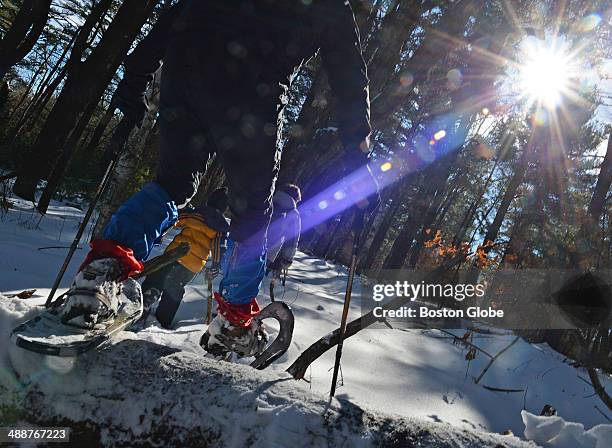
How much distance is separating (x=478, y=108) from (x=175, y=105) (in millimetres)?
10950

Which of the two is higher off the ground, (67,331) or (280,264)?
(280,264)

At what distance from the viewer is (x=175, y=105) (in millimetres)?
1651

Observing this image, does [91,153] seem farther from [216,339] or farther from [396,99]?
[216,339]

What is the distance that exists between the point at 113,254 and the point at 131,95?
805 millimetres

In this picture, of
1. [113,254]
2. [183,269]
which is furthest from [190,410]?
[183,269]

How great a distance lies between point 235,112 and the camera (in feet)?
4.91

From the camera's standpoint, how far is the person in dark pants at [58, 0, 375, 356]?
149cm


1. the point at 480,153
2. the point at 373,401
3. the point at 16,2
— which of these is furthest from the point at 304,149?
the point at 480,153

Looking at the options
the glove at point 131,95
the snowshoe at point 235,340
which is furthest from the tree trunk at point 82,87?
the snowshoe at point 235,340

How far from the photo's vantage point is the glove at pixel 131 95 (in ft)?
5.98

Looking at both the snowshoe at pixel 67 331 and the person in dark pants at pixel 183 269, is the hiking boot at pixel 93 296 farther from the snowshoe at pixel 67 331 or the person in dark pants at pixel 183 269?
the person in dark pants at pixel 183 269

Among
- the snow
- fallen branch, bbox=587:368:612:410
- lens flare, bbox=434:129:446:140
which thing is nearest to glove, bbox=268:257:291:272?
the snow

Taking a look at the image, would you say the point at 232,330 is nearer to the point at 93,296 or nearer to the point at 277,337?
the point at 277,337

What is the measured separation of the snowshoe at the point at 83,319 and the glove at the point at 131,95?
826 mm
